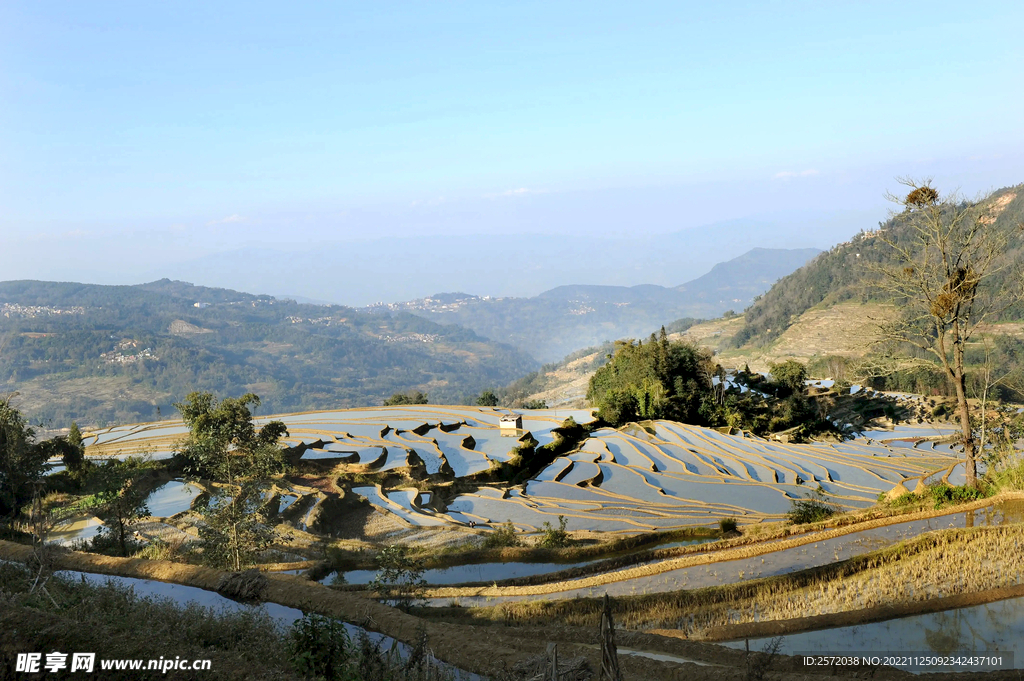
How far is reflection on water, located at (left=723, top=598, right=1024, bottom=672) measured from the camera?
7.64 meters

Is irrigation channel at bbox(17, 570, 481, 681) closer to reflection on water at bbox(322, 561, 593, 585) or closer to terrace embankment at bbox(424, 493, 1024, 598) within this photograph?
terrace embankment at bbox(424, 493, 1024, 598)

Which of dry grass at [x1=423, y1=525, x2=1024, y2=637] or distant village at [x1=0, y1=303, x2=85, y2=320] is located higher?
distant village at [x1=0, y1=303, x2=85, y2=320]

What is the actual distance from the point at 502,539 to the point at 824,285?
365 ft

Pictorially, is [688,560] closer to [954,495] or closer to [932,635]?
[932,635]

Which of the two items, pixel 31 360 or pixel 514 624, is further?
pixel 31 360

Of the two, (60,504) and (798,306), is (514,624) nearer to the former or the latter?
(60,504)

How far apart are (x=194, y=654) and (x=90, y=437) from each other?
2927 cm

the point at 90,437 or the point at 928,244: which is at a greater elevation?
the point at 928,244

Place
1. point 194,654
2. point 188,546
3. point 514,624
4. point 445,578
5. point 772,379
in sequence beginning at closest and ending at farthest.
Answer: point 194,654
point 514,624
point 445,578
point 188,546
point 772,379

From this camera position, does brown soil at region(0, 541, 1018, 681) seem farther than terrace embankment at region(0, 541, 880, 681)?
No

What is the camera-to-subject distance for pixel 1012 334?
6888 cm

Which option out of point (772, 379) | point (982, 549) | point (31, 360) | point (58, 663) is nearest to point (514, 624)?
point (58, 663)

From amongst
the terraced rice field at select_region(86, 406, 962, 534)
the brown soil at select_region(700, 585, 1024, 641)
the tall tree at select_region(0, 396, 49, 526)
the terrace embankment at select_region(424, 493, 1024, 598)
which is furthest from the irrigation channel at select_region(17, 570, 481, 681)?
the terraced rice field at select_region(86, 406, 962, 534)

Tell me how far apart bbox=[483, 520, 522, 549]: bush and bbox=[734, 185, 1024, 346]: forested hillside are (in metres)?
95.5
